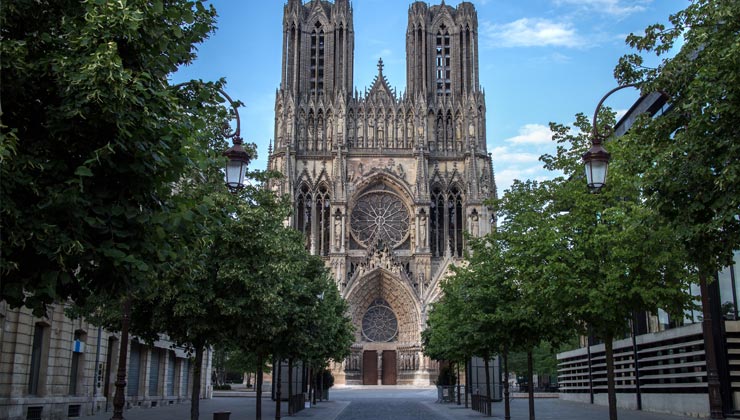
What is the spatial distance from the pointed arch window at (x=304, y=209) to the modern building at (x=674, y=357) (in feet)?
114

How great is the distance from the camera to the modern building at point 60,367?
21.4 m

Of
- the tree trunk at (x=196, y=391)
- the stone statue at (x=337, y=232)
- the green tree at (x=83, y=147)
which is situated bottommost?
the tree trunk at (x=196, y=391)

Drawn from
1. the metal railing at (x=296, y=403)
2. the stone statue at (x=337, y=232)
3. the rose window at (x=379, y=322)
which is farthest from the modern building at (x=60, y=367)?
the rose window at (x=379, y=322)

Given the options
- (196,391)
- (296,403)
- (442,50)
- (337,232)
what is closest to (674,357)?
(296,403)

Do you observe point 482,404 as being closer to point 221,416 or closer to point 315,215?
point 221,416

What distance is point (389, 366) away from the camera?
66938 millimetres

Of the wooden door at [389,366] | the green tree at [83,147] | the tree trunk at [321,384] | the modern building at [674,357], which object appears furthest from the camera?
the wooden door at [389,366]

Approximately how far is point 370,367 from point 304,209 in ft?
53.1

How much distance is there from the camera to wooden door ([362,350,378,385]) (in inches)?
2635

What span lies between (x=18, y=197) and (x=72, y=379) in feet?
73.3

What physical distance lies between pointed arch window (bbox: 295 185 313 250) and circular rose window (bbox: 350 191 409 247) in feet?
13.7

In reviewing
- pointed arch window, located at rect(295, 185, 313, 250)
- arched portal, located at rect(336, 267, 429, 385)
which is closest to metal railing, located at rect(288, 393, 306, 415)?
arched portal, located at rect(336, 267, 429, 385)

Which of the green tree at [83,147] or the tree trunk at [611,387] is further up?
the green tree at [83,147]

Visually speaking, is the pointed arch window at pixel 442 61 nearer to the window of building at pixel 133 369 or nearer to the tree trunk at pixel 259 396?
the window of building at pixel 133 369
